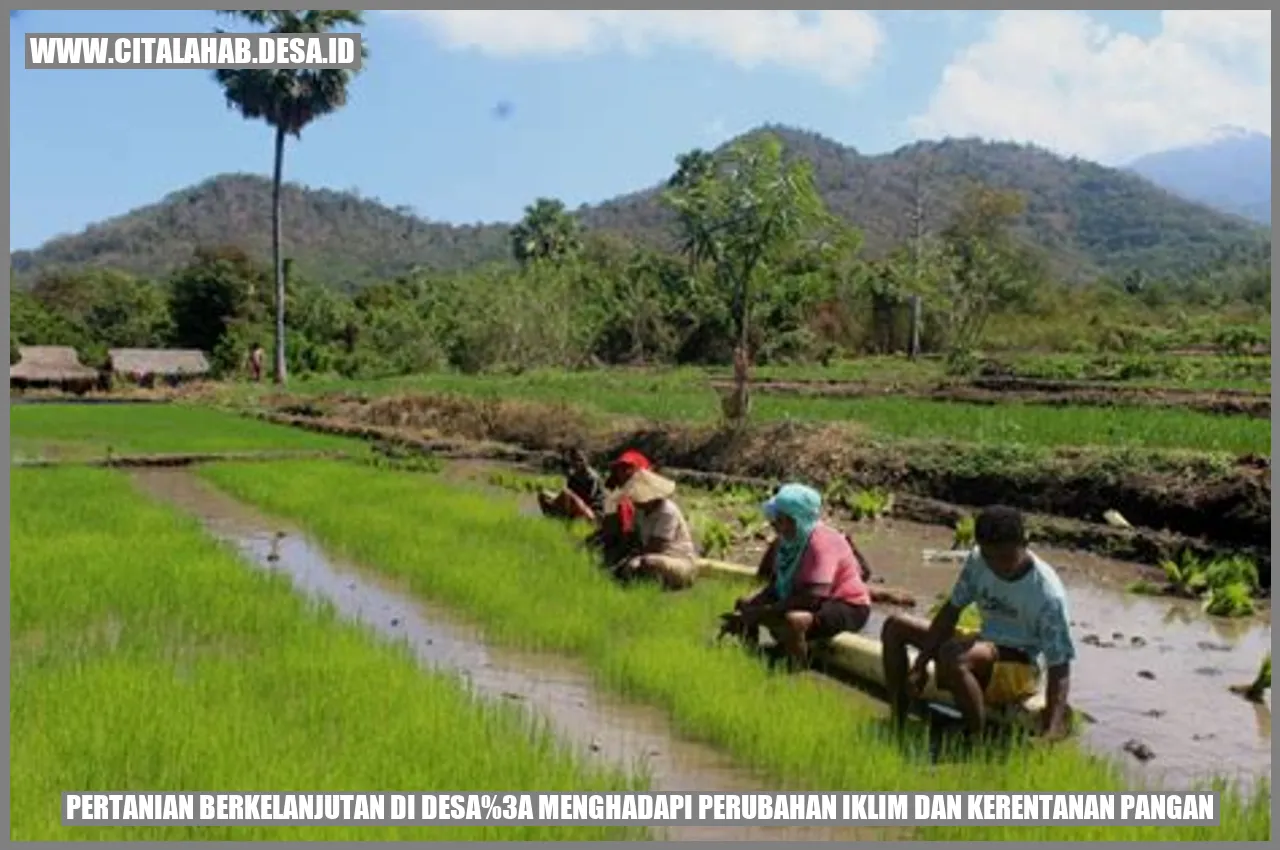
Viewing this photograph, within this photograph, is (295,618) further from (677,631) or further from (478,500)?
(478,500)

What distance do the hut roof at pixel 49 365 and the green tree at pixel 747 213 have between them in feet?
112

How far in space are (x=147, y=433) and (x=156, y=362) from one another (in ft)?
77.5

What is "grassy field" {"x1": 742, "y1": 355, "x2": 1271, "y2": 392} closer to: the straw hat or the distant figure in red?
the distant figure in red

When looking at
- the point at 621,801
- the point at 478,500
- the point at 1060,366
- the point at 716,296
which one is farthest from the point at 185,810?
the point at 1060,366

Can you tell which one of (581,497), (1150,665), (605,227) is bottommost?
(1150,665)

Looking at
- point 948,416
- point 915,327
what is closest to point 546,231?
point 915,327

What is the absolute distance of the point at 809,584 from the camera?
7.18 m

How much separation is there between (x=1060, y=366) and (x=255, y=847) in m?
30.5

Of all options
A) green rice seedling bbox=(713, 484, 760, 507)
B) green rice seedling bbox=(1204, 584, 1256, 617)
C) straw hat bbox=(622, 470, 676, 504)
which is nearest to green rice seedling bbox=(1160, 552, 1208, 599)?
green rice seedling bbox=(1204, 584, 1256, 617)

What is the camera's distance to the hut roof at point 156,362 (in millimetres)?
47188

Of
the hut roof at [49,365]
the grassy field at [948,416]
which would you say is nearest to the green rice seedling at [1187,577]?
the grassy field at [948,416]

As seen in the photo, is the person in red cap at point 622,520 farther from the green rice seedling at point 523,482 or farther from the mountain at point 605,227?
the mountain at point 605,227

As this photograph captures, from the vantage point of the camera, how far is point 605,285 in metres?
49.0

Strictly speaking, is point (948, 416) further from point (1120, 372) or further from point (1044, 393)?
point (1120, 372)
